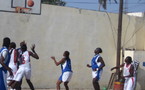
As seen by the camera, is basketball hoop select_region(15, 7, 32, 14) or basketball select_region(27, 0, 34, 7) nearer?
basketball hoop select_region(15, 7, 32, 14)

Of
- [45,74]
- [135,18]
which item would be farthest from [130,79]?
[135,18]

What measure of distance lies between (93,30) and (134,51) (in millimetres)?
2210

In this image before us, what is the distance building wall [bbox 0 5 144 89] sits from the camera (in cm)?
1511

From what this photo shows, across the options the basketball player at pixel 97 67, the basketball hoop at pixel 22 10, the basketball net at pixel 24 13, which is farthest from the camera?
the basketball net at pixel 24 13

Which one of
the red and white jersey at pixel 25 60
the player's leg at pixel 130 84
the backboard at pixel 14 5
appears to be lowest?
the player's leg at pixel 130 84

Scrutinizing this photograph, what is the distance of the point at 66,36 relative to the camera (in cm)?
1628

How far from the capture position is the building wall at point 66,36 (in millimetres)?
15109

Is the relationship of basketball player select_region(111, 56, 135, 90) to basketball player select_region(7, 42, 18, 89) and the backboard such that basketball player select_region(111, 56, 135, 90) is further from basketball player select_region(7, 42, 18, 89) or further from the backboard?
the backboard

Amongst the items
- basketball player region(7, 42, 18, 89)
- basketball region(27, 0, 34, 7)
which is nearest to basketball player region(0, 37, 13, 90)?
basketball player region(7, 42, 18, 89)

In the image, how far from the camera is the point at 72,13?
1641 cm

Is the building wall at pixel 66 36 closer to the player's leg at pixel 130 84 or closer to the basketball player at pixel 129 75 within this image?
the basketball player at pixel 129 75

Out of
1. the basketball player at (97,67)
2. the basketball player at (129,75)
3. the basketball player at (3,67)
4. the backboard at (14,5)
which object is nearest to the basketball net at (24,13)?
the backboard at (14,5)

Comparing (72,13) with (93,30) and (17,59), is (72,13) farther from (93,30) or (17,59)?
(17,59)

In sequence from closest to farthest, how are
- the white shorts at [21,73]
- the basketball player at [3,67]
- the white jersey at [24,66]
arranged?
the basketball player at [3,67] < the white shorts at [21,73] < the white jersey at [24,66]
